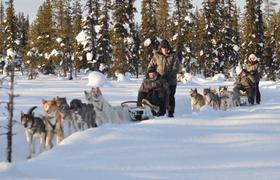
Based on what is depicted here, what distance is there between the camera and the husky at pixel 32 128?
8391mm

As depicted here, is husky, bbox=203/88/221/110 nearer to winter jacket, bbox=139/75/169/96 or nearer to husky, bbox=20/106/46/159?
winter jacket, bbox=139/75/169/96

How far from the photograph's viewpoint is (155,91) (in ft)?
38.0

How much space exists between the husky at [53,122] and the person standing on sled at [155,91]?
2736mm

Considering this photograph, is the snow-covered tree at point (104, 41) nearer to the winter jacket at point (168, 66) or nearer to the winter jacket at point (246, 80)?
the winter jacket at point (246, 80)

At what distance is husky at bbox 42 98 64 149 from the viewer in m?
8.68

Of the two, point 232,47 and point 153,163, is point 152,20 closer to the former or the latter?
point 232,47

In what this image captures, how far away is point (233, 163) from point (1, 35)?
176 ft

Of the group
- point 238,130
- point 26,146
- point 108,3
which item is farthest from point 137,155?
point 108,3

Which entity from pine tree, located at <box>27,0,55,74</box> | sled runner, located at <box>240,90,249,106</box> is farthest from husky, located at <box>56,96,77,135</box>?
pine tree, located at <box>27,0,55,74</box>

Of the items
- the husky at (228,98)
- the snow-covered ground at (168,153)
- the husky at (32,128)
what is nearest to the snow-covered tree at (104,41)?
the husky at (228,98)

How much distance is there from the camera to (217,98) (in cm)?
1544

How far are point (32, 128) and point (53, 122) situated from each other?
0.66 metres

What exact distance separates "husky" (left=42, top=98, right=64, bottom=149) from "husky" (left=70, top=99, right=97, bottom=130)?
474 millimetres

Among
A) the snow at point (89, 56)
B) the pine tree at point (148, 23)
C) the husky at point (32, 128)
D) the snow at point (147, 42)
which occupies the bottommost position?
the husky at point (32, 128)
